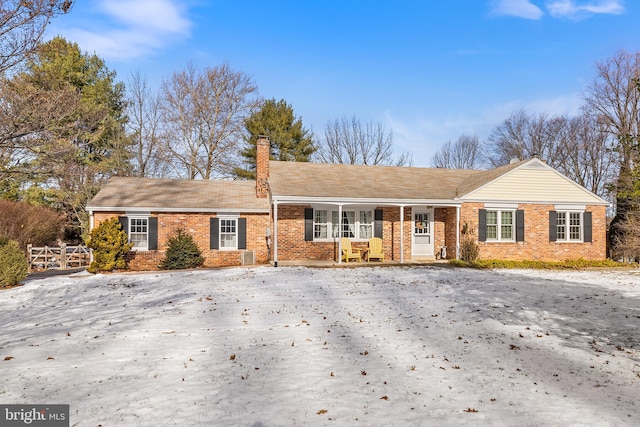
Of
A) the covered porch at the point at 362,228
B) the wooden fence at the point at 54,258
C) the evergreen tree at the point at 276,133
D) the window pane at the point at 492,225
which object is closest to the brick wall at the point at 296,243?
the covered porch at the point at 362,228

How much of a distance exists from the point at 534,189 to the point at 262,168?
1233 centimetres

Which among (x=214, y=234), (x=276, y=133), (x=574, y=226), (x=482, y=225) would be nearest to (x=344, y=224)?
(x=214, y=234)

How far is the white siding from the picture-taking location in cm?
1781

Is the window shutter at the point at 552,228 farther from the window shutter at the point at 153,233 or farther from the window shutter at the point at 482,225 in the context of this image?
the window shutter at the point at 153,233

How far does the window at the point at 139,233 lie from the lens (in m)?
16.3

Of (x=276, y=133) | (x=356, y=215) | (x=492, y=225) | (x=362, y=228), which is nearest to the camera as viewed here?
(x=356, y=215)

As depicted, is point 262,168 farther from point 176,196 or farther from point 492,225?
point 492,225

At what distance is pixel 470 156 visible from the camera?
4394 cm

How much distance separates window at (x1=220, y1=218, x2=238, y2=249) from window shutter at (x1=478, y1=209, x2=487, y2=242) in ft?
34.4

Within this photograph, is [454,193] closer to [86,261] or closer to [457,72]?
[457,72]

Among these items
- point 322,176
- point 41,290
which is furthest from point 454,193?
point 41,290

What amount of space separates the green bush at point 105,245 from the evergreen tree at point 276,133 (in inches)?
646

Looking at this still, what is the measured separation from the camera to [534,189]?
18.1 meters

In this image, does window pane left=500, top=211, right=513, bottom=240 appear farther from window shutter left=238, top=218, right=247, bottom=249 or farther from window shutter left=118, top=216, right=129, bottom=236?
window shutter left=118, top=216, right=129, bottom=236
